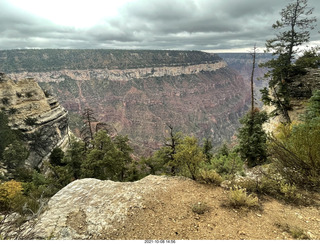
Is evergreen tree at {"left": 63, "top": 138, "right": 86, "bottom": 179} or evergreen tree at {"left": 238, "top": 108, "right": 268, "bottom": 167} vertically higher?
evergreen tree at {"left": 238, "top": 108, "right": 268, "bottom": 167}

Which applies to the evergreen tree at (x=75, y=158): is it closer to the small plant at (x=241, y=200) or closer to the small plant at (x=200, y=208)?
the small plant at (x=200, y=208)

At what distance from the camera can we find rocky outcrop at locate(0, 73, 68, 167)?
35219 mm

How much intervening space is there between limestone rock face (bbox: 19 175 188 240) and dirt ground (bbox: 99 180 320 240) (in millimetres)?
354

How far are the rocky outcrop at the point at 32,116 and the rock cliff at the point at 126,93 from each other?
284 ft

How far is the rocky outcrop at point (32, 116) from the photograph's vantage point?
116ft

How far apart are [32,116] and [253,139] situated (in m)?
43.0

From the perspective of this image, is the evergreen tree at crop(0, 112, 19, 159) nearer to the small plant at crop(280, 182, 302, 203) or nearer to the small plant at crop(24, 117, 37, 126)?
the small plant at crop(24, 117, 37, 126)

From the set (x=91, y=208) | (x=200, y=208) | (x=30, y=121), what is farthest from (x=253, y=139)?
(x=30, y=121)

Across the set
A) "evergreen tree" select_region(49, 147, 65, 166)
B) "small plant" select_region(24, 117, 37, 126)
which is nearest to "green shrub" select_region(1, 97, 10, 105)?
"small plant" select_region(24, 117, 37, 126)

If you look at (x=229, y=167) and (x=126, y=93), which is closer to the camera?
(x=229, y=167)

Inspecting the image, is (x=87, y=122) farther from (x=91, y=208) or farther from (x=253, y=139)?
(x=253, y=139)

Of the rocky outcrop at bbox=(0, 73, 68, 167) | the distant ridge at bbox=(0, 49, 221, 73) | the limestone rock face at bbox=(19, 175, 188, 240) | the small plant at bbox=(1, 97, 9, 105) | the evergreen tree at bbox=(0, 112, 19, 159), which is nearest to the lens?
the limestone rock face at bbox=(19, 175, 188, 240)

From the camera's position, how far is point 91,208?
601 centimetres

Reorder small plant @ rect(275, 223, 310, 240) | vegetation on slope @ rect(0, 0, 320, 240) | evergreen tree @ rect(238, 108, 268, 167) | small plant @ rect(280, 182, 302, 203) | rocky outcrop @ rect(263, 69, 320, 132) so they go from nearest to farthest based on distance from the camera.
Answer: small plant @ rect(275, 223, 310, 240) < small plant @ rect(280, 182, 302, 203) < vegetation on slope @ rect(0, 0, 320, 240) < evergreen tree @ rect(238, 108, 268, 167) < rocky outcrop @ rect(263, 69, 320, 132)
